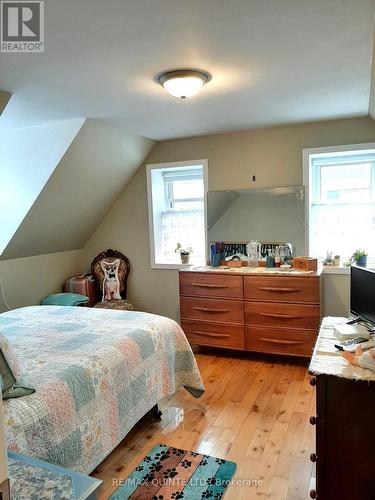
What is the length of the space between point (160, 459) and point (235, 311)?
1.74m

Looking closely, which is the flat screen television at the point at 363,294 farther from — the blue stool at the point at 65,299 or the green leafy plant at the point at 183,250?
the blue stool at the point at 65,299

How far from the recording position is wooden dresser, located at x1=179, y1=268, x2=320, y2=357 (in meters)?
3.42

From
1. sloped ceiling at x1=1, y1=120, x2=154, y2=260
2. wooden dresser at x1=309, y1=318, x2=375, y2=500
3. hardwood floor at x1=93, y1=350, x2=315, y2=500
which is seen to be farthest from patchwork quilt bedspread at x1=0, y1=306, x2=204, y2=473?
sloped ceiling at x1=1, y1=120, x2=154, y2=260

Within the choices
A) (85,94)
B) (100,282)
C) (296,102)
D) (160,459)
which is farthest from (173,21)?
(100,282)

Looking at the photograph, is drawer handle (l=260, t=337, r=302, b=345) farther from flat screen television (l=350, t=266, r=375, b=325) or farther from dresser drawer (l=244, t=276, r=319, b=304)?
flat screen television (l=350, t=266, r=375, b=325)

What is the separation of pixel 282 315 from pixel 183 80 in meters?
2.25

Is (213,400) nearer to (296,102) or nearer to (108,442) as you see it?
(108,442)

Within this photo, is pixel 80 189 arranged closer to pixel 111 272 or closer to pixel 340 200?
pixel 111 272

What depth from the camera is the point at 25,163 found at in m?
3.63

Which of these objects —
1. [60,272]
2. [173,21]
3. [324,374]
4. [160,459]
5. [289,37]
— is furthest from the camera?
[60,272]

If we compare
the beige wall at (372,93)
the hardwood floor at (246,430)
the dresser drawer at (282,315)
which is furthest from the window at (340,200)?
the hardwood floor at (246,430)

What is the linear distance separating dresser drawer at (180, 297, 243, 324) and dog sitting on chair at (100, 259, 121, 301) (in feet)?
3.49

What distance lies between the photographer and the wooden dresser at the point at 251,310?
11.2 ft

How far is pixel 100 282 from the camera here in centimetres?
468
